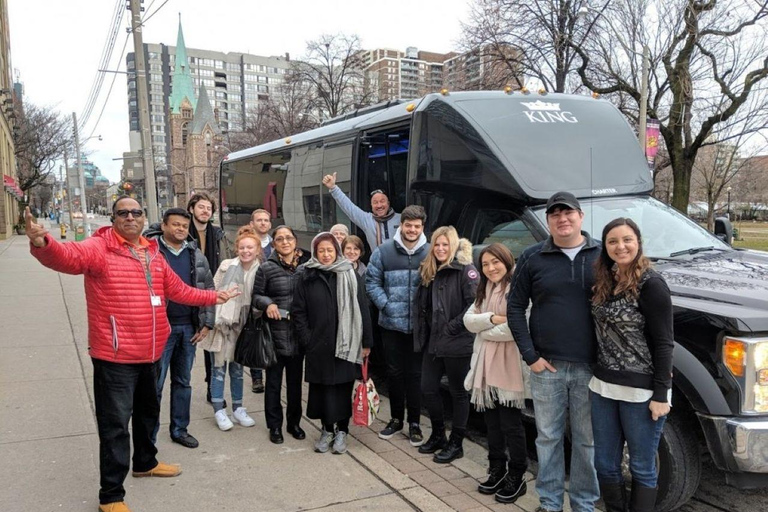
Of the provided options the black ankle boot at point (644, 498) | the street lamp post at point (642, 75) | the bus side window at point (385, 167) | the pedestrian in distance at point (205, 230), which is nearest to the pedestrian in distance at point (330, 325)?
the pedestrian in distance at point (205, 230)

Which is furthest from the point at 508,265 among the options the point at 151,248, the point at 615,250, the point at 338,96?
the point at 338,96

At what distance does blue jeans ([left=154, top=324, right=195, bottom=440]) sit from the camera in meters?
4.27

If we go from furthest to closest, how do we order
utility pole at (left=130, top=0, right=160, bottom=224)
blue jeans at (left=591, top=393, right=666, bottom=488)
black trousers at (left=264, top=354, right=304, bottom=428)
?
utility pole at (left=130, top=0, right=160, bottom=224) < black trousers at (left=264, top=354, right=304, bottom=428) < blue jeans at (left=591, top=393, right=666, bottom=488)

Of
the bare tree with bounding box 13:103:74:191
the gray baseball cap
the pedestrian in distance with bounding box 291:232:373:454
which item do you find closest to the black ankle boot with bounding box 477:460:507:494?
the pedestrian in distance with bounding box 291:232:373:454

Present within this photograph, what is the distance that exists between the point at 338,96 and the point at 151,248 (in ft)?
101

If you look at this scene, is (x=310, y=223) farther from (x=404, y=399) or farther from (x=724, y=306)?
(x=724, y=306)

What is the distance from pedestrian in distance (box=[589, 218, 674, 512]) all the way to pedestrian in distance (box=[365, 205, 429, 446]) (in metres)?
1.69

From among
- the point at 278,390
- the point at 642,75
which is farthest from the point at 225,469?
the point at 642,75

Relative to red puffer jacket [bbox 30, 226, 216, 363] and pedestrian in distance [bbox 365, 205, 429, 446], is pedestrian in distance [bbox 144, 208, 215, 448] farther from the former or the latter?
pedestrian in distance [bbox 365, 205, 429, 446]

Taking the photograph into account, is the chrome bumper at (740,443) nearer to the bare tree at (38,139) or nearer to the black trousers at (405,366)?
the black trousers at (405,366)

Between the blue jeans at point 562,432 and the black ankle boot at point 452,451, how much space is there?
2.90 feet

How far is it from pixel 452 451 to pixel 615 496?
1322 mm

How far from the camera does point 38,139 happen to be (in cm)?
4269

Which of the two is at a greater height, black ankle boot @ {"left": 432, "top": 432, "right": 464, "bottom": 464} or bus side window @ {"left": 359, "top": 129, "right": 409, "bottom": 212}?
bus side window @ {"left": 359, "top": 129, "right": 409, "bottom": 212}
